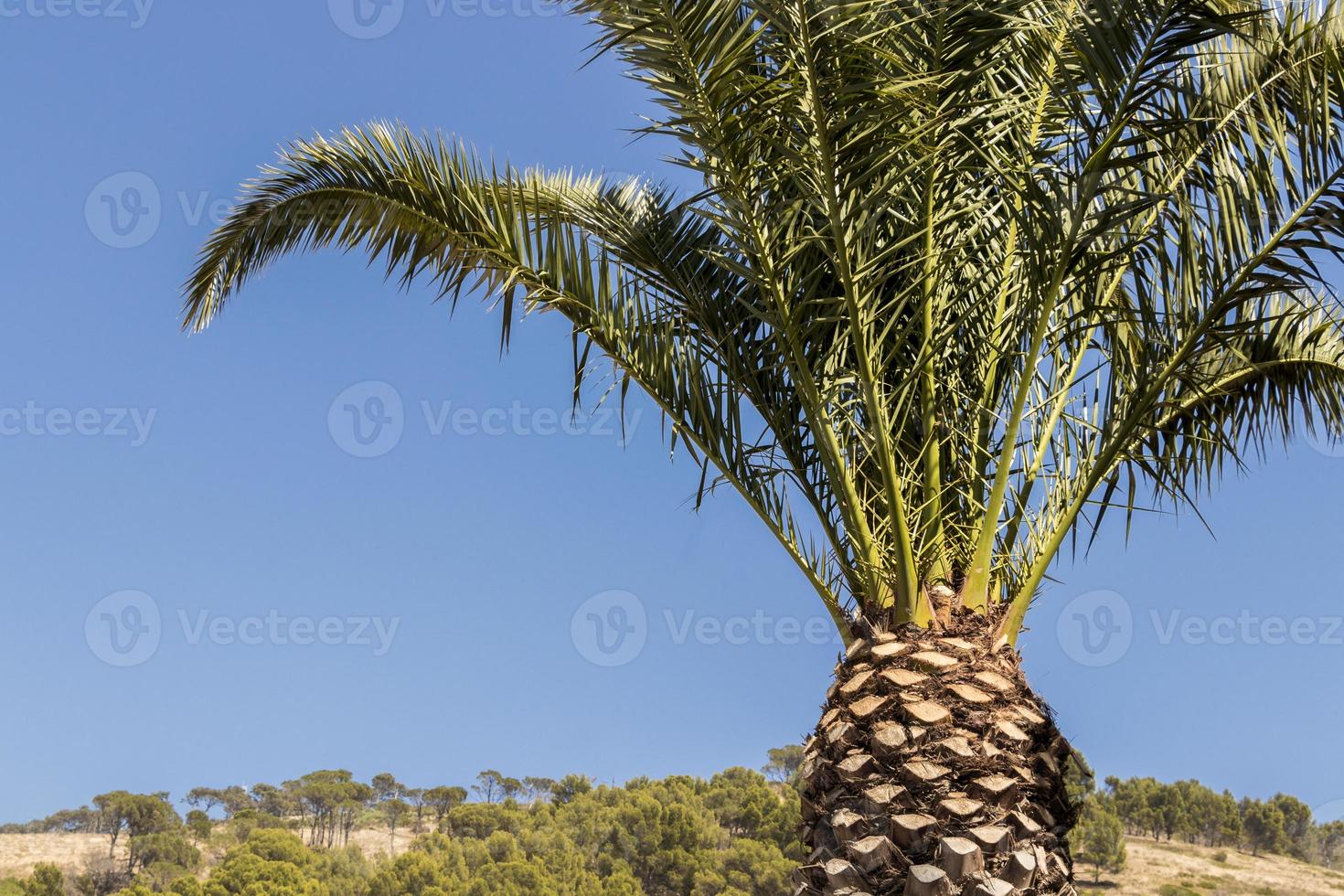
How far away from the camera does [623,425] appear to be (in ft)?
18.9

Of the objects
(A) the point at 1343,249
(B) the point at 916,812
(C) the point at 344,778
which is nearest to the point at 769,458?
(B) the point at 916,812

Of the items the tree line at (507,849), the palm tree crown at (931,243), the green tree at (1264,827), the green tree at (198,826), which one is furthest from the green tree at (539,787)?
the palm tree crown at (931,243)

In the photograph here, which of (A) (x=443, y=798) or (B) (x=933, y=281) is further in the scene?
(A) (x=443, y=798)

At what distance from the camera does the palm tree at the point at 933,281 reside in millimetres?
4398

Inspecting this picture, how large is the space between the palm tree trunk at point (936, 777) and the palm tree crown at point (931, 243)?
9.4 inches

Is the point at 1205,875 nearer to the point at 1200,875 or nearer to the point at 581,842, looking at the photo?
the point at 1200,875

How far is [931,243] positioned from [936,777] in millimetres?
2157

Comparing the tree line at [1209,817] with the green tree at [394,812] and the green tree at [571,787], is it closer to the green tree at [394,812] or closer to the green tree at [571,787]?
the green tree at [571,787]

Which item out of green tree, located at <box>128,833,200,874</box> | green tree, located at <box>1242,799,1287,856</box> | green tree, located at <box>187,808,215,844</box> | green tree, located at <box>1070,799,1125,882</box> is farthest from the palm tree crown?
green tree, located at <box>187,808,215,844</box>

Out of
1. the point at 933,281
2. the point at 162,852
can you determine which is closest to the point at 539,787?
the point at 162,852

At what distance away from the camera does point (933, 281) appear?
527 cm

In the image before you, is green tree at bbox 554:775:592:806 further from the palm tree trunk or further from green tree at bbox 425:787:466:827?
the palm tree trunk

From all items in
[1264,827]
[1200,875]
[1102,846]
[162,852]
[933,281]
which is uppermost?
[933,281]

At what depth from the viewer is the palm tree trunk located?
4371 mm
